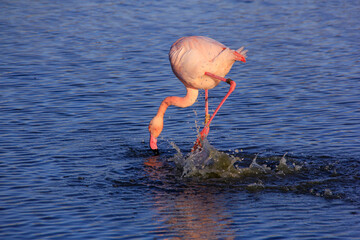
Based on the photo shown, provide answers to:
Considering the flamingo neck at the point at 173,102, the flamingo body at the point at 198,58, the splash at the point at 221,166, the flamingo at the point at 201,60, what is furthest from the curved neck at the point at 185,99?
the splash at the point at 221,166

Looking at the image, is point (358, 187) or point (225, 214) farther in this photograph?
point (358, 187)

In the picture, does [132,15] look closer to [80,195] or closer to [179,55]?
[179,55]

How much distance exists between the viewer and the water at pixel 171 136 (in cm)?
712

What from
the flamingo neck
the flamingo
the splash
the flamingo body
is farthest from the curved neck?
the splash

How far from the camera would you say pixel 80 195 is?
25.6ft

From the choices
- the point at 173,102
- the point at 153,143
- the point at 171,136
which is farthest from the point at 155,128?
the point at 171,136

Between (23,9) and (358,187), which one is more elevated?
(23,9)

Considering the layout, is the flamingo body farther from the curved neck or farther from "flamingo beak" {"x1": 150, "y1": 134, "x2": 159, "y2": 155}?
"flamingo beak" {"x1": 150, "y1": 134, "x2": 159, "y2": 155}

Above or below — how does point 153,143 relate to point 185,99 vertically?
below

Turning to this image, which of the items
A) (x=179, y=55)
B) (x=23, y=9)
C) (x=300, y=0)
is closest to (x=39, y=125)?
(x=179, y=55)

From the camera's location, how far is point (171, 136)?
10.3 m

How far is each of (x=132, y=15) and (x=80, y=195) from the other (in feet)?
41.5

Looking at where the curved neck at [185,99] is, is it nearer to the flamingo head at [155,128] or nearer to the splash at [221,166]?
the flamingo head at [155,128]

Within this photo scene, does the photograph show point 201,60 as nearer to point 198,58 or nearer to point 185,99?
point 198,58
